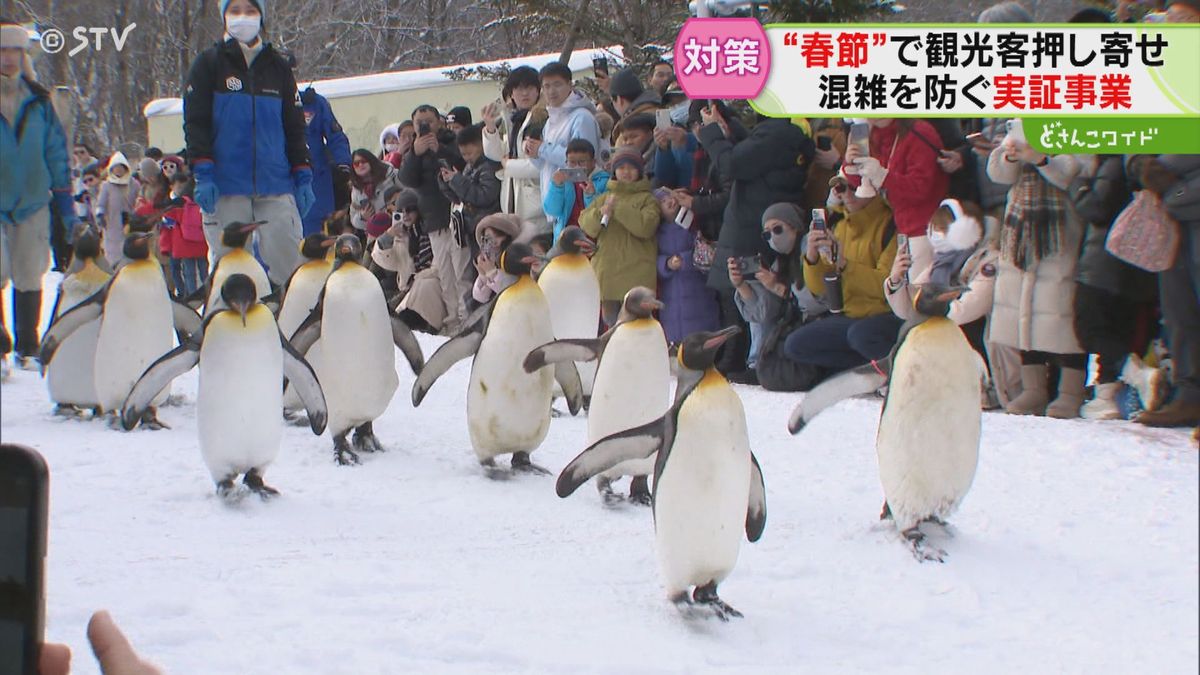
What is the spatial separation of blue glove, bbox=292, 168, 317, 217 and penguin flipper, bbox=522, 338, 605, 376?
5.12 feet

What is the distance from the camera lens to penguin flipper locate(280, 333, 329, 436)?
2.95m

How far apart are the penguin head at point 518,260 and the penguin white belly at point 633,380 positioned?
0.45m

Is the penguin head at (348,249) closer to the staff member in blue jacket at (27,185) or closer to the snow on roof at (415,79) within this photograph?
the staff member in blue jacket at (27,185)

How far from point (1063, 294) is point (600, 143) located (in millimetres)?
2135

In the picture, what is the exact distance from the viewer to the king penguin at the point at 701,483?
84.0 inches

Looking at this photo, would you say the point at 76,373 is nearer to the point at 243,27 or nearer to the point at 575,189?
the point at 243,27

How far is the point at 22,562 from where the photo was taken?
1.32 ft

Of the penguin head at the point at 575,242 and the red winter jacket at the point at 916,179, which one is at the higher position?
the red winter jacket at the point at 916,179

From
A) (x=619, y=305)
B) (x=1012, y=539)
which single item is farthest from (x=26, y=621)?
(x=619, y=305)

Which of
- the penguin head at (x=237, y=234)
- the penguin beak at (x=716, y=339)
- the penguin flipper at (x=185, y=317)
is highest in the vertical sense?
the penguin head at (x=237, y=234)

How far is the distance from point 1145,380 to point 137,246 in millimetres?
2880

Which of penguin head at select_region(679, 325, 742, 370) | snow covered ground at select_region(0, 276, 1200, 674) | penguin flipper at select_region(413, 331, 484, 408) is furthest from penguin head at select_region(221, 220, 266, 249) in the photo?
penguin head at select_region(679, 325, 742, 370)

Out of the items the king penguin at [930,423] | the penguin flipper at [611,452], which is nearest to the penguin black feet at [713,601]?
the penguin flipper at [611,452]

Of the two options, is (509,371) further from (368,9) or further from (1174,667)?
(368,9)
